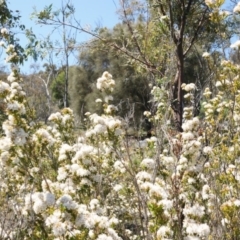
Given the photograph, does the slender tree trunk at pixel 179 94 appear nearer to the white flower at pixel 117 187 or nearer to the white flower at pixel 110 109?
the white flower at pixel 117 187

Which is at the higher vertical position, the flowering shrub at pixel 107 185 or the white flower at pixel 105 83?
the white flower at pixel 105 83

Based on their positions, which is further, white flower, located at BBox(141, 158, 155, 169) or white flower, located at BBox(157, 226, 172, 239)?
white flower, located at BBox(141, 158, 155, 169)

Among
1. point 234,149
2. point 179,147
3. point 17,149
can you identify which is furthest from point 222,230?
point 17,149

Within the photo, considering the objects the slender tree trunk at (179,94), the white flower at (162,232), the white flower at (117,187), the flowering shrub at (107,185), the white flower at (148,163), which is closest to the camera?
the white flower at (162,232)

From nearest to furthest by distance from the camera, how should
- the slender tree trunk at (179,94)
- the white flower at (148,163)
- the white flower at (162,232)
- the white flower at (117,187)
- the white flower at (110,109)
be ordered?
the white flower at (162,232) → the white flower at (148,163) → the white flower at (110,109) → the white flower at (117,187) → the slender tree trunk at (179,94)

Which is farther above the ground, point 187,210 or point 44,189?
point 44,189

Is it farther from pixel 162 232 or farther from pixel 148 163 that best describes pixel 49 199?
pixel 148 163

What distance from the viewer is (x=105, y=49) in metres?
6.13

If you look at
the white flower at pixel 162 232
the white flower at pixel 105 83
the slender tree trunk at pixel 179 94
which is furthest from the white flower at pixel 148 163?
the slender tree trunk at pixel 179 94

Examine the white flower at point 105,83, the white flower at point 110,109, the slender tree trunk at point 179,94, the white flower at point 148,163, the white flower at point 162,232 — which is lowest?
the white flower at point 162,232

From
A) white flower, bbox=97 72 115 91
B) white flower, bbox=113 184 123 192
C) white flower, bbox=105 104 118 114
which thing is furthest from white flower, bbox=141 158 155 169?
white flower, bbox=113 184 123 192

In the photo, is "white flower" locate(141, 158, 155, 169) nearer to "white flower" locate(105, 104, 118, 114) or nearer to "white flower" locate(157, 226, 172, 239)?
"white flower" locate(105, 104, 118, 114)

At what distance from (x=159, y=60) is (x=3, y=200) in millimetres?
3033

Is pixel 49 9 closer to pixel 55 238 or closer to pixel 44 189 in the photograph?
pixel 44 189
